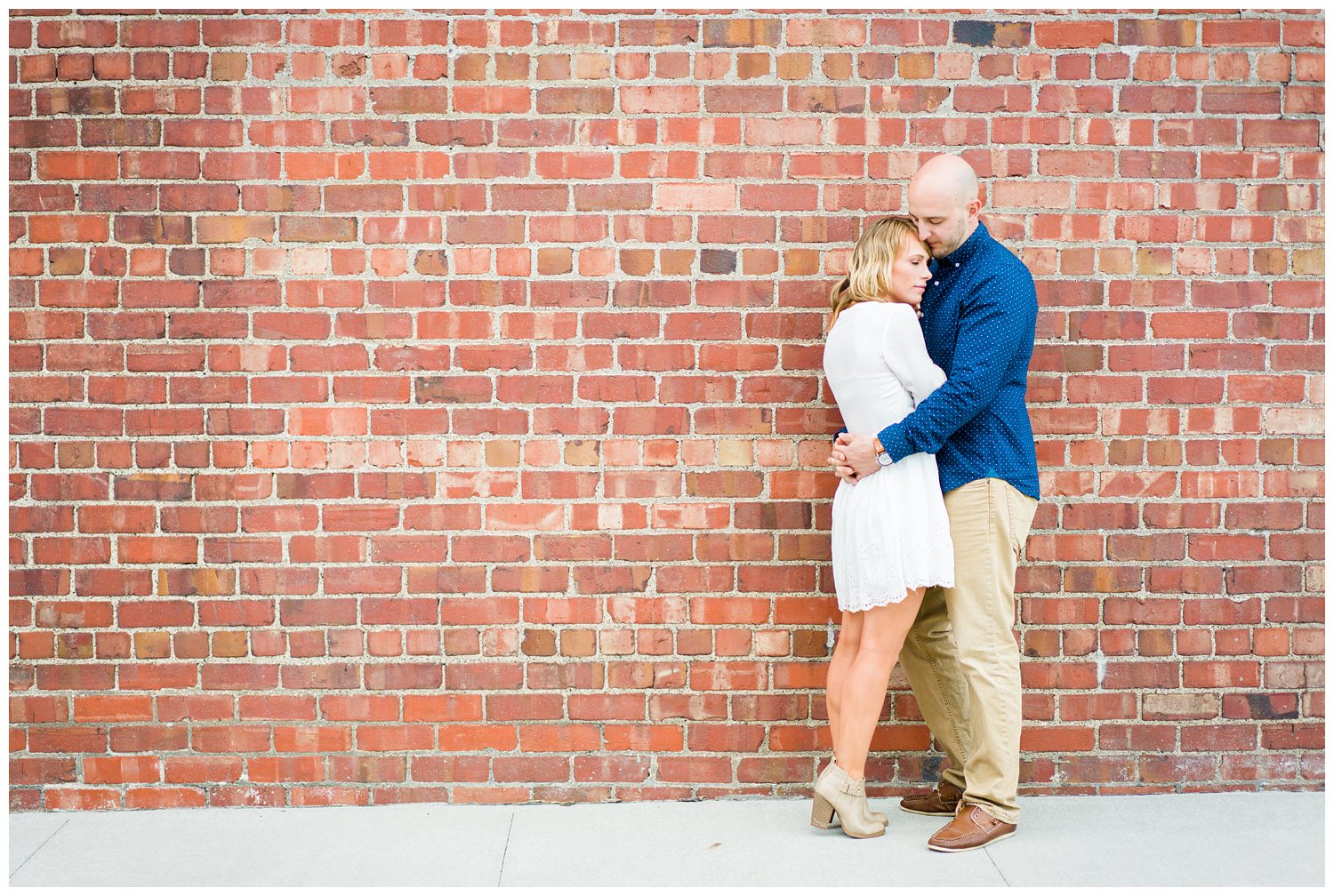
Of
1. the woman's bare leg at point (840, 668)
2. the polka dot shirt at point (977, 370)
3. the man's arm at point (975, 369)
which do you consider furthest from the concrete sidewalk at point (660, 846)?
the man's arm at point (975, 369)

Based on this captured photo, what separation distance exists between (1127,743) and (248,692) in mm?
2898

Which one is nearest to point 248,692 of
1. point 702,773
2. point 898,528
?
point 702,773

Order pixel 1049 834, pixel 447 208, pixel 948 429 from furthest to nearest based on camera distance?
1. pixel 447 208
2. pixel 1049 834
3. pixel 948 429

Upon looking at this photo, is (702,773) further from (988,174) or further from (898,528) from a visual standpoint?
(988,174)

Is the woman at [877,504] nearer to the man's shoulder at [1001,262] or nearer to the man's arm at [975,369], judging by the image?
the man's arm at [975,369]

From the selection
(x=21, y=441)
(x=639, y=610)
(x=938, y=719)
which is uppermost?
(x=21, y=441)

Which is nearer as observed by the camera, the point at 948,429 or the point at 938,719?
the point at 948,429

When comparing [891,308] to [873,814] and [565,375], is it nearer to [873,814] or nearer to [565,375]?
[565,375]

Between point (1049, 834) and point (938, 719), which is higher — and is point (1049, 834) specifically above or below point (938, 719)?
below

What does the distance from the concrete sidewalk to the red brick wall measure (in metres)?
0.11

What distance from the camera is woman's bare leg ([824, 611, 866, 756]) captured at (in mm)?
3021

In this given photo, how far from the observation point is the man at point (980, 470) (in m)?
2.90

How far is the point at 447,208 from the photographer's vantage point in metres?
3.26

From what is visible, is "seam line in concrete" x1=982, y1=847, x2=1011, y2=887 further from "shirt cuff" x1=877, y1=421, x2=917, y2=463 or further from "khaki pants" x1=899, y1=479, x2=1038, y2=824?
"shirt cuff" x1=877, y1=421, x2=917, y2=463
